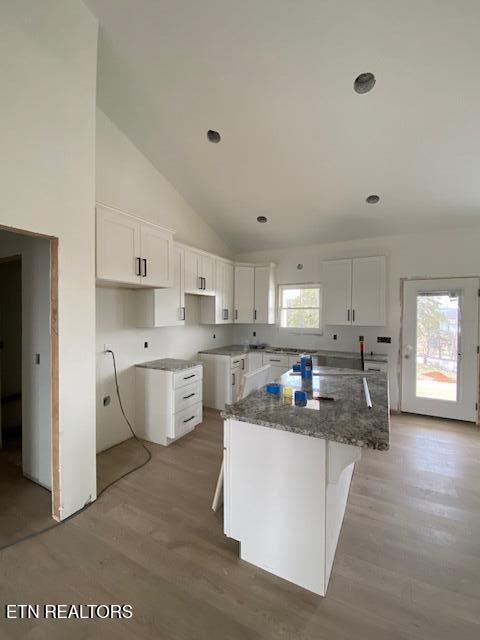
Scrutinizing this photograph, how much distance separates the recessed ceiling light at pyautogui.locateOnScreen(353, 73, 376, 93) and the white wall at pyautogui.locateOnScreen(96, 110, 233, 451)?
2.44m

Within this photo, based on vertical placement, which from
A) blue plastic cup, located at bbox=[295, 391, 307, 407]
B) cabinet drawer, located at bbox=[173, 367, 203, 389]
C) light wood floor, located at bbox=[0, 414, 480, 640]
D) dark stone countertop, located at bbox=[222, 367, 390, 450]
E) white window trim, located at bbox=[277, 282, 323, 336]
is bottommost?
light wood floor, located at bbox=[0, 414, 480, 640]

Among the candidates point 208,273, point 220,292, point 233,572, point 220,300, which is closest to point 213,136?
point 208,273

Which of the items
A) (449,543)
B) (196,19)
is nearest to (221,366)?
(449,543)

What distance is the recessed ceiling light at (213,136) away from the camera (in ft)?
9.70

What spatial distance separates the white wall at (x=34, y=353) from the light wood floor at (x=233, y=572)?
0.62 meters

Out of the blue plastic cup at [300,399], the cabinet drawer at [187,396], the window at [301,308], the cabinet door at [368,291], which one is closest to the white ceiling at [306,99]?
the cabinet door at [368,291]

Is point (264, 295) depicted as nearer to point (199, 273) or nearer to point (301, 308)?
point (301, 308)

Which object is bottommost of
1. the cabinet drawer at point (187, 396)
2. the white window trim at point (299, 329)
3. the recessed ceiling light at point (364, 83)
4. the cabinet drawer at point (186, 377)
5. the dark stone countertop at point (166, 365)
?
the cabinet drawer at point (187, 396)

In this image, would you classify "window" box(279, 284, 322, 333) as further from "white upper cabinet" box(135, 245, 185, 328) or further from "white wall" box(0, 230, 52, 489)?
"white wall" box(0, 230, 52, 489)

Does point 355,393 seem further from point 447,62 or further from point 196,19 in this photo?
point 196,19

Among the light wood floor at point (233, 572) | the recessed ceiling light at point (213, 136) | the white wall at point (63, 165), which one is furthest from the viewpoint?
the recessed ceiling light at point (213, 136)

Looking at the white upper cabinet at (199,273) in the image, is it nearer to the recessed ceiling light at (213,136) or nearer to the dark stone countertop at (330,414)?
the recessed ceiling light at (213,136)

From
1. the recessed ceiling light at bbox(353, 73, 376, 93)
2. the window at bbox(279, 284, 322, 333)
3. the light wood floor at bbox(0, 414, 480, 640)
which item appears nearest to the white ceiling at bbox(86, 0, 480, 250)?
the recessed ceiling light at bbox(353, 73, 376, 93)

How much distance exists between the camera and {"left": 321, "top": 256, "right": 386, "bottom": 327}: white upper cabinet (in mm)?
4176
